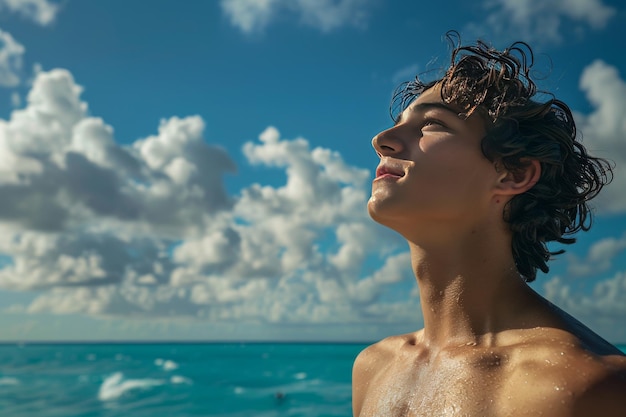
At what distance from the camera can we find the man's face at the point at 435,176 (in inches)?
108

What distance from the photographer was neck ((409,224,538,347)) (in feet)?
8.63

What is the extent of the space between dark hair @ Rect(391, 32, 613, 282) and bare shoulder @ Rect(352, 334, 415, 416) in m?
0.71

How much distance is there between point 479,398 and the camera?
7.73ft

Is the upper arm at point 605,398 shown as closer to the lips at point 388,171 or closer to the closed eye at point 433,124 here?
the lips at point 388,171

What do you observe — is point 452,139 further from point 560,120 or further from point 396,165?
point 560,120

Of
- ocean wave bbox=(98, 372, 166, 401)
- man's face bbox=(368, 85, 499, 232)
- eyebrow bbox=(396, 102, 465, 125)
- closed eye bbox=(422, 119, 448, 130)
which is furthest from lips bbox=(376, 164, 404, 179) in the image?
ocean wave bbox=(98, 372, 166, 401)

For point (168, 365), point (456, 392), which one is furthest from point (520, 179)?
point (168, 365)

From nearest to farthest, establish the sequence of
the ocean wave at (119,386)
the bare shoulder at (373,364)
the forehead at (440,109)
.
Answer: the forehead at (440,109)
the bare shoulder at (373,364)
the ocean wave at (119,386)

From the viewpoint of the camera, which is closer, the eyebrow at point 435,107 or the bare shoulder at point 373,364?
the eyebrow at point 435,107

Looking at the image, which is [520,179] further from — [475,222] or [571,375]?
[571,375]

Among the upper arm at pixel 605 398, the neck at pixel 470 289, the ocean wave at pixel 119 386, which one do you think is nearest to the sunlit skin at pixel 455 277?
the neck at pixel 470 289

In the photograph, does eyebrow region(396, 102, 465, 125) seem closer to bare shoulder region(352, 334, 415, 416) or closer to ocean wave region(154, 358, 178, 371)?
bare shoulder region(352, 334, 415, 416)

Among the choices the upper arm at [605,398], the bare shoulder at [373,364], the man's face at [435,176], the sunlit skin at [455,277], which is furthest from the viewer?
the bare shoulder at [373,364]

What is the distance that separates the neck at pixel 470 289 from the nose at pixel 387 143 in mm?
430
